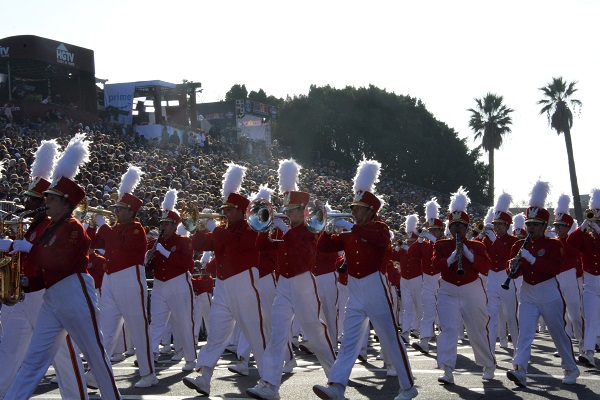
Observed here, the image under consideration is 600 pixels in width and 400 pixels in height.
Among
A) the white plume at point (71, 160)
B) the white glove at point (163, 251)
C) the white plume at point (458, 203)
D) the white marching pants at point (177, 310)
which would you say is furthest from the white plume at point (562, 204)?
the white plume at point (71, 160)

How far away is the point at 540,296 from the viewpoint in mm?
11352

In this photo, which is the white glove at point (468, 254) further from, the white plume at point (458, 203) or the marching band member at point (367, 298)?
the marching band member at point (367, 298)

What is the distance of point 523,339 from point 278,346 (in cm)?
318

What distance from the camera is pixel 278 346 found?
10078mm

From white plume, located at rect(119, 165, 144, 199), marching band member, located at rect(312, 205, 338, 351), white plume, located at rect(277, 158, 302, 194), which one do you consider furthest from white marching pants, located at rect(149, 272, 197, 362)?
white plume, located at rect(277, 158, 302, 194)

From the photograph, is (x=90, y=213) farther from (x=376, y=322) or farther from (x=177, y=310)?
(x=376, y=322)

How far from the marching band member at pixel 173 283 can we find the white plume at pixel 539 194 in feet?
15.8

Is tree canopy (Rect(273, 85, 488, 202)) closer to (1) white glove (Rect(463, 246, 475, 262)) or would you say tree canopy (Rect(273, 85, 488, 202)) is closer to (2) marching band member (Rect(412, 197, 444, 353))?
(2) marching band member (Rect(412, 197, 444, 353))

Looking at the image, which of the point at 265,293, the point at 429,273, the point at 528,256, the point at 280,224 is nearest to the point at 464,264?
the point at 528,256

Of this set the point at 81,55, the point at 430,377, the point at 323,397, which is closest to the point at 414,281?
the point at 430,377

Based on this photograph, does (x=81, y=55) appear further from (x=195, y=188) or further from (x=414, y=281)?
(x=414, y=281)

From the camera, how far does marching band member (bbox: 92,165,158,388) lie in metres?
11.0

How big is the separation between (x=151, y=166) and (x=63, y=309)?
19.1 m

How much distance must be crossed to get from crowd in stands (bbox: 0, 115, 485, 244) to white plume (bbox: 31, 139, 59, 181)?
5.33 meters
